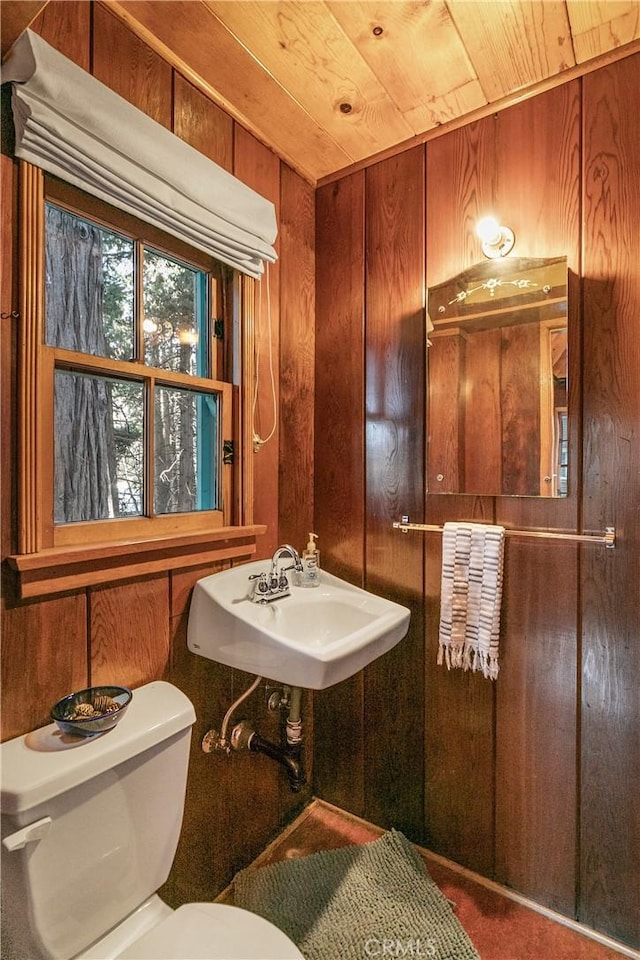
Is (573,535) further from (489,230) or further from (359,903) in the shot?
(359,903)

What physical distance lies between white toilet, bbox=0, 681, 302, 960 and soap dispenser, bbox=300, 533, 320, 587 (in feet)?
2.01

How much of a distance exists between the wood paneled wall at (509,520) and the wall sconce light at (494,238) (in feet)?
0.12

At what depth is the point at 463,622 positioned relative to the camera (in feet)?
4.51

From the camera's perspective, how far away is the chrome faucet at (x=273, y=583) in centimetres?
135

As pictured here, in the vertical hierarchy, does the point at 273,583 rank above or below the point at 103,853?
above

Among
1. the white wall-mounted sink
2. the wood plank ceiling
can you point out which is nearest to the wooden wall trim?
the white wall-mounted sink

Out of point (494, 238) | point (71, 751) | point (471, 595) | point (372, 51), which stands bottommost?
point (71, 751)

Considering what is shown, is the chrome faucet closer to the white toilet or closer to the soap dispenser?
the soap dispenser

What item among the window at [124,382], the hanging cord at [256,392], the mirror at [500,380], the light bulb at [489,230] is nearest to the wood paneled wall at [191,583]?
the hanging cord at [256,392]

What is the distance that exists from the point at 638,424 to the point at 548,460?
22 centimetres

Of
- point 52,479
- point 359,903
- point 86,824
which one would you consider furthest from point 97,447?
point 359,903

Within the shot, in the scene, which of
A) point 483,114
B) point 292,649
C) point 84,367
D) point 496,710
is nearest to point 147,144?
point 84,367

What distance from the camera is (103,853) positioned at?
88cm

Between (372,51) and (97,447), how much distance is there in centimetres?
121
